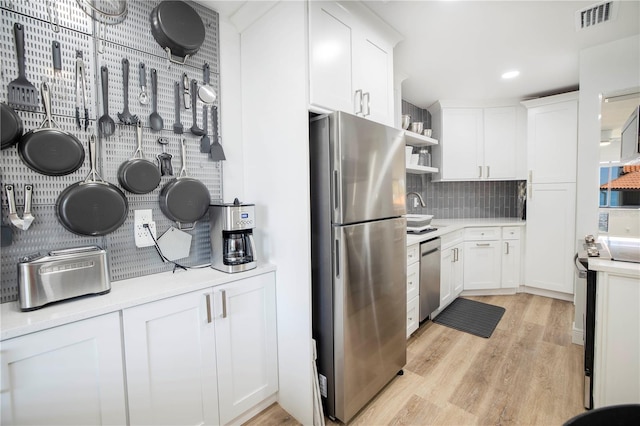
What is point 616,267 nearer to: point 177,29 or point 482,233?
point 482,233

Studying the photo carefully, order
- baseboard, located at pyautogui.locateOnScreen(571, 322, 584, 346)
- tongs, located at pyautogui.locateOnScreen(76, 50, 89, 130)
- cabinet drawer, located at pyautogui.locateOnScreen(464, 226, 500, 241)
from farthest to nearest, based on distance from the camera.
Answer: cabinet drawer, located at pyautogui.locateOnScreen(464, 226, 500, 241), baseboard, located at pyautogui.locateOnScreen(571, 322, 584, 346), tongs, located at pyautogui.locateOnScreen(76, 50, 89, 130)

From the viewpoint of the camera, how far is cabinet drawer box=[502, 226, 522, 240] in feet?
11.2

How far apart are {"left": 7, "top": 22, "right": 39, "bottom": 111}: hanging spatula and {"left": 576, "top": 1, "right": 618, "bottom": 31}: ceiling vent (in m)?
3.08

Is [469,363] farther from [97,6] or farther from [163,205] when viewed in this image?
[97,6]

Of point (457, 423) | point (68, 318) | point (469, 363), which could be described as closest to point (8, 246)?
point (68, 318)

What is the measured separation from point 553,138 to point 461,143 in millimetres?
933

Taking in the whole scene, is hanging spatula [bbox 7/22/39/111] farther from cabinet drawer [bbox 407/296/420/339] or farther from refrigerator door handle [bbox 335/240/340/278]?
cabinet drawer [bbox 407/296/420/339]

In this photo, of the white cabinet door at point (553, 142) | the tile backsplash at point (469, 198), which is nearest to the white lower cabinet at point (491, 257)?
the tile backsplash at point (469, 198)

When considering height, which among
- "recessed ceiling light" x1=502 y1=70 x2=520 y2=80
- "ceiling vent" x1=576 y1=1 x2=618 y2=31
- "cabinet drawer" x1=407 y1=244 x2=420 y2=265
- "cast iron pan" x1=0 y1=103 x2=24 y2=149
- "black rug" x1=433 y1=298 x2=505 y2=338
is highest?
"recessed ceiling light" x1=502 y1=70 x2=520 y2=80

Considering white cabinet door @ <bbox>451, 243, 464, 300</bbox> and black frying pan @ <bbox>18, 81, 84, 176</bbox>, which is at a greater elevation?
black frying pan @ <bbox>18, 81, 84, 176</bbox>

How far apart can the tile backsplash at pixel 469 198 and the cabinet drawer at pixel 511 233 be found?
0.58 m

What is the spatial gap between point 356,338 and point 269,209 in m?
0.90

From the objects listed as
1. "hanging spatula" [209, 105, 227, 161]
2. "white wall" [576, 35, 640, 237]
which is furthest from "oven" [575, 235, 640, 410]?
"hanging spatula" [209, 105, 227, 161]

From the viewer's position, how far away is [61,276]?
3.56ft
